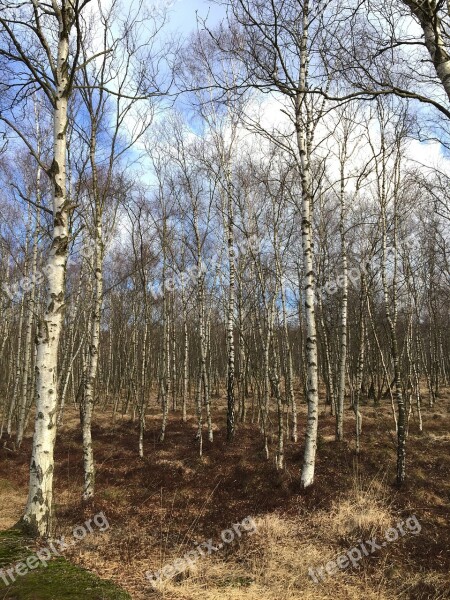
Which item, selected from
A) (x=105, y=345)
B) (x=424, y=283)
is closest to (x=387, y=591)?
(x=424, y=283)

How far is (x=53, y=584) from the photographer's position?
3098mm

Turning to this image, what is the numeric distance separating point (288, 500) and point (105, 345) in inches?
1030
